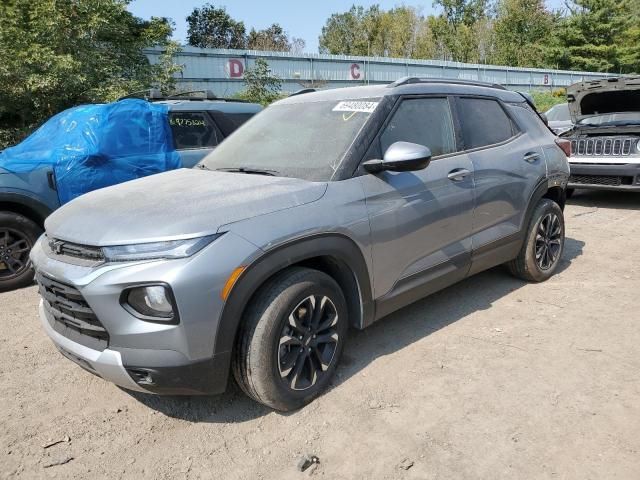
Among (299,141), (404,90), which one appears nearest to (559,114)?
(404,90)

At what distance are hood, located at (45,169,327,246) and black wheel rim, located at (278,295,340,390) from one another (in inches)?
22.9

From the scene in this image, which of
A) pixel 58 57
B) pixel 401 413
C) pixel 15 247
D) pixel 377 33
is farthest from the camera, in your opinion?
pixel 377 33

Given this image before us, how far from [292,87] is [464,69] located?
43.9 ft

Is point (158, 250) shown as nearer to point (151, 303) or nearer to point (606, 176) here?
point (151, 303)

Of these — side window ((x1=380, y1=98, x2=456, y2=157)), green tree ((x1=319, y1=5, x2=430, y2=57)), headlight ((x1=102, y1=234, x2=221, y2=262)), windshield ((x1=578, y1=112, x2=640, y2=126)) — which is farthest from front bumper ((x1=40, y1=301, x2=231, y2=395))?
green tree ((x1=319, y1=5, x2=430, y2=57))

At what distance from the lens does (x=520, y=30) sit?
46.8m

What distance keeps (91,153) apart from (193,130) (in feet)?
4.06

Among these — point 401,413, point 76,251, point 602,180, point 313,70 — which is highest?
point 313,70

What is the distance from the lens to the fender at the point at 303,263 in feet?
7.95

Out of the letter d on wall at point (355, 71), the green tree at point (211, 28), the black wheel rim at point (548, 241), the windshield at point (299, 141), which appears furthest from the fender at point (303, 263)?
the green tree at point (211, 28)

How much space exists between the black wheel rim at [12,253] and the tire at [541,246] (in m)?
4.66

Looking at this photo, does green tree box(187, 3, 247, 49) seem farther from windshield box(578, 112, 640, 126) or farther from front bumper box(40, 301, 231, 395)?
front bumper box(40, 301, 231, 395)

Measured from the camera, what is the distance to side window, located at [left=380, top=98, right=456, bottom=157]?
3.34 meters

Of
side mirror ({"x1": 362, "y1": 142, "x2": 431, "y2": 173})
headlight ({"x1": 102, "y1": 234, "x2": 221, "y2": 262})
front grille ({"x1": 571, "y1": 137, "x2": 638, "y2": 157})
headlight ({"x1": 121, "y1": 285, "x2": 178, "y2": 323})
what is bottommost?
headlight ({"x1": 121, "y1": 285, "x2": 178, "y2": 323})
